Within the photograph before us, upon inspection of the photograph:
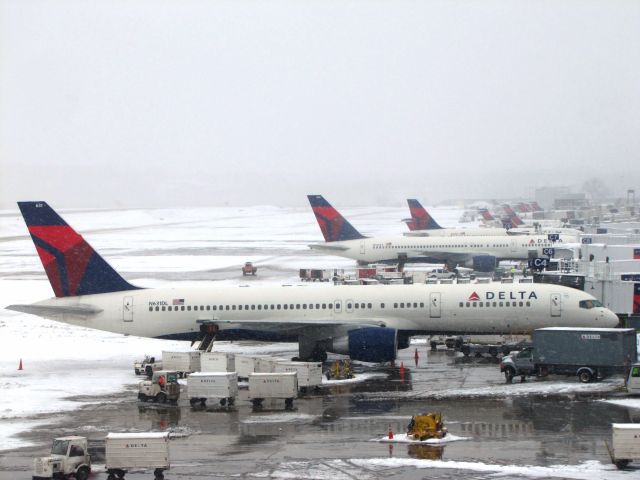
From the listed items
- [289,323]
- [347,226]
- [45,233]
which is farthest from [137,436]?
[347,226]

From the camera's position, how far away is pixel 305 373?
138 feet

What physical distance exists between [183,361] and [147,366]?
1767 millimetres

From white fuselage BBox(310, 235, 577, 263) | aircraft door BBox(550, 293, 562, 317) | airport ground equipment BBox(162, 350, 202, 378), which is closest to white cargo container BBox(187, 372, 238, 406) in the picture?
airport ground equipment BBox(162, 350, 202, 378)

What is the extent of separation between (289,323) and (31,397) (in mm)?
13643

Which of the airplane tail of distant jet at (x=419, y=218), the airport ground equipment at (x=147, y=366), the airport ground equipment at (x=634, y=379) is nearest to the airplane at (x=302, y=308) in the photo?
the airport ground equipment at (x=147, y=366)

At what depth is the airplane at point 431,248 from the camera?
103 meters

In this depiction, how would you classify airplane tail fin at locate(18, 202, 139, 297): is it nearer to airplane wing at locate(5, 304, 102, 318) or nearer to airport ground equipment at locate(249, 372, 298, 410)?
airplane wing at locate(5, 304, 102, 318)

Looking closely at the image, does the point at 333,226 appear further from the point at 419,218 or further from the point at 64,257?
the point at 64,257

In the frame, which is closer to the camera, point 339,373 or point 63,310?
point 339,373

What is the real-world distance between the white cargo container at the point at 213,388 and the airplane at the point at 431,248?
64.9 meters

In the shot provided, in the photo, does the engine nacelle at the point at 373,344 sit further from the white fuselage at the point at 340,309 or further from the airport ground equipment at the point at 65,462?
the airport ground equipment at the point at 65,462

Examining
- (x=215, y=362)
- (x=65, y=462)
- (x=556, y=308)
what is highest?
(x=556, y=308)

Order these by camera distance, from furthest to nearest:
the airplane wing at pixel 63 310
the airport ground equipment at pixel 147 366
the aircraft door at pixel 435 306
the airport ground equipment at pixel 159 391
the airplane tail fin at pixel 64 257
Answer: the airplane tail fin at pixel 64 257, the airplane wing at pixel 63 310, the aircraft door at pixel 435 306, the airport ground equipment at pixel 147 366, the airport ground equipment at pixel 159 391

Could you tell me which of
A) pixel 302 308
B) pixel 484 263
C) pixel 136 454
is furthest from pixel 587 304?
pixel 484 263
